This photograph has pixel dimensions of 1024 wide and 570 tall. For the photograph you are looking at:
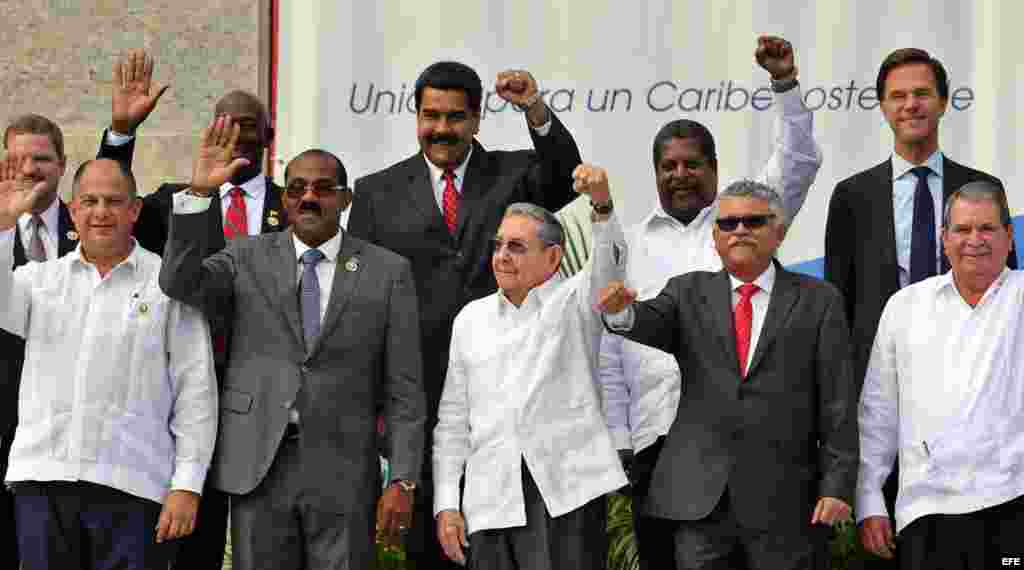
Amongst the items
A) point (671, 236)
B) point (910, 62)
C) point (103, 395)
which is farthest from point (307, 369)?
point (910, 62)

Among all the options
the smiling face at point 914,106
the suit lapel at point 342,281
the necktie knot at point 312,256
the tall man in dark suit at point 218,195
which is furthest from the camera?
the smiling face at point 914,106

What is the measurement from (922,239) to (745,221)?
89 centimetres

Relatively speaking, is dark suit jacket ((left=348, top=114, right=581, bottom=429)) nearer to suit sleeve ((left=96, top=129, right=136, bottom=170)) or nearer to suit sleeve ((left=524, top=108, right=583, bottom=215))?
suit sleeve ((left=524, top=108, right=583, bottom=215))

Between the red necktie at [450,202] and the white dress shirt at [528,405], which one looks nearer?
the white dress shirt at [528,405]

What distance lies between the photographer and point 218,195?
6.25m

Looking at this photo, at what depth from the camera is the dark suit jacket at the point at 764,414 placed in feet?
18.5

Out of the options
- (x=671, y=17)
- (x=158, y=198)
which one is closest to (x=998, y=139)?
(x=671, y=17)

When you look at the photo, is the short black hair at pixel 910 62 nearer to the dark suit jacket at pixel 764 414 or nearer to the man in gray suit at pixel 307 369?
the dark suit jacket at pixel 764 414

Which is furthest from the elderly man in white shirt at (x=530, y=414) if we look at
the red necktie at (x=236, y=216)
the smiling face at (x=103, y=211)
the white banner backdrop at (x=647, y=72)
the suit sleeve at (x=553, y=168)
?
the white banner backdrop at (x=647, y=72)

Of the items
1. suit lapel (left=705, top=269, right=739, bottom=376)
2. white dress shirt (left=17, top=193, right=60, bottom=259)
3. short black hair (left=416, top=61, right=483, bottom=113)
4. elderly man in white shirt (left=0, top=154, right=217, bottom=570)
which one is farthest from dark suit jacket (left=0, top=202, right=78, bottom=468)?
suit lapel (left=705, top=269, right=739, bottom=376)

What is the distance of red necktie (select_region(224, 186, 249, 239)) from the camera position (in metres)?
6.55

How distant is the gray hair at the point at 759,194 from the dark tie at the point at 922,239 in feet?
2.28

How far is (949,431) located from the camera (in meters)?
5.65

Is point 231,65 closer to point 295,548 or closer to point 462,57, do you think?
point 462,57
